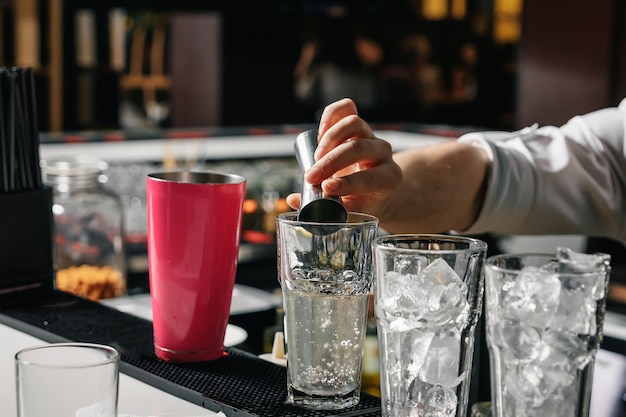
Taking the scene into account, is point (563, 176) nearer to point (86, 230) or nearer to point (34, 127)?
point (34, 127)

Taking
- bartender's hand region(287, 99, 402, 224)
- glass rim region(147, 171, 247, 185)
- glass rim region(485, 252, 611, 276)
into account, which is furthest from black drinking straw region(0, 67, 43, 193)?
glass rim region(485, 252, 611, 276)

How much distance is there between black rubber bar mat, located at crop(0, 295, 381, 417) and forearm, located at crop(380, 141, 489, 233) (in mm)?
593

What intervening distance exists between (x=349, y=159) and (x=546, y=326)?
525mm

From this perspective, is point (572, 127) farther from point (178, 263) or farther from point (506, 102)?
point (506, 102)

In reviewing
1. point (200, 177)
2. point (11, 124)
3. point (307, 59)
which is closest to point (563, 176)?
point (200, 177)

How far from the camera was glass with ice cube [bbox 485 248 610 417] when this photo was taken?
848 millimetres

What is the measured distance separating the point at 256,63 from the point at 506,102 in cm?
357

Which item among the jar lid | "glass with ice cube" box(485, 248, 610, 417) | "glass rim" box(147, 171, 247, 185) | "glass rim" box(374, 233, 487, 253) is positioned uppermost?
"glass rim" box(147, 171, 247, 185)

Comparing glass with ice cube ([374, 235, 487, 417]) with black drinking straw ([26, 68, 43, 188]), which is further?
black drinking straw ([26, 68, 43, 188])

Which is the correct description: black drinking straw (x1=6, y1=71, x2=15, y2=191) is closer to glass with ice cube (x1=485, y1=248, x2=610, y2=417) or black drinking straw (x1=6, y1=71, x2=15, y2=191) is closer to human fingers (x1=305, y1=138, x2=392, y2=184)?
human fingers (x1=305, y1=138, x2=392, y2=184)

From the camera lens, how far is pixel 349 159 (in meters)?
1.33

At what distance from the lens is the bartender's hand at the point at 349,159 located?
128 cm

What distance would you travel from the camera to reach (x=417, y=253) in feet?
3.08

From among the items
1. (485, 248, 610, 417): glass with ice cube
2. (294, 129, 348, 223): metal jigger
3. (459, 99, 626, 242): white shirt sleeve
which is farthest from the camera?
(459, 99, 626, 242): white shirt sleeve
